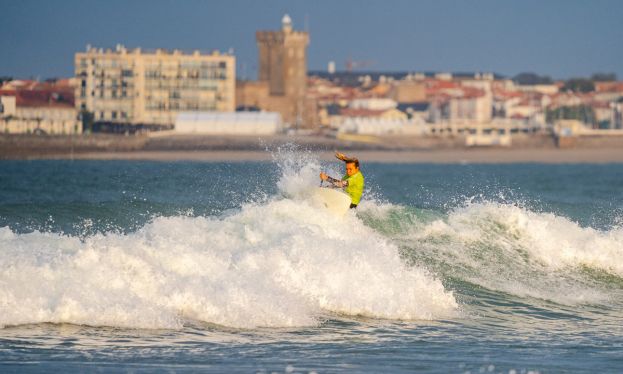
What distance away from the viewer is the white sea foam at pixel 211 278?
592 inches

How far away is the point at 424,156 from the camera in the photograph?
337 feet

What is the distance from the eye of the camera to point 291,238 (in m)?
17.5

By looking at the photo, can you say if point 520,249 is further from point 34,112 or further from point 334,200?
point 34,112

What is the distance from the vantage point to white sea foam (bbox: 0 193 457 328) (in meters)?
15.0

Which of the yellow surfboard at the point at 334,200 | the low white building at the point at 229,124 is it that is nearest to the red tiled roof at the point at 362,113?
the low white building at the point at 229,124

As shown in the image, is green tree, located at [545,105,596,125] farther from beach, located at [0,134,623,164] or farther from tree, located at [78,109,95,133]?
tree, located at [78,109,95,133]

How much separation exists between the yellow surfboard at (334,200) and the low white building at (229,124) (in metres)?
88.5

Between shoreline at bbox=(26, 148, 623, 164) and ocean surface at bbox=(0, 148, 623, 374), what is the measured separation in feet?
211

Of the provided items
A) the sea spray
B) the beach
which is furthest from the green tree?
the sea spray

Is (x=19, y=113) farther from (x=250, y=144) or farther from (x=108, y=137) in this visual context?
(x=250, y=144)

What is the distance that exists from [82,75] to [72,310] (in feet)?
378

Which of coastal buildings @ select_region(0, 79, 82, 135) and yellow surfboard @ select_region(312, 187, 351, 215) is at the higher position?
coastal buildings @ select_region(0, 79, 82, 135)

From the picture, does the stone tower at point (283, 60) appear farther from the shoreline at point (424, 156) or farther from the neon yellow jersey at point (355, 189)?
the neon yellow jersey at point (355, 189)

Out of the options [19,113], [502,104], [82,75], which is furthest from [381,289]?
[502,104]
